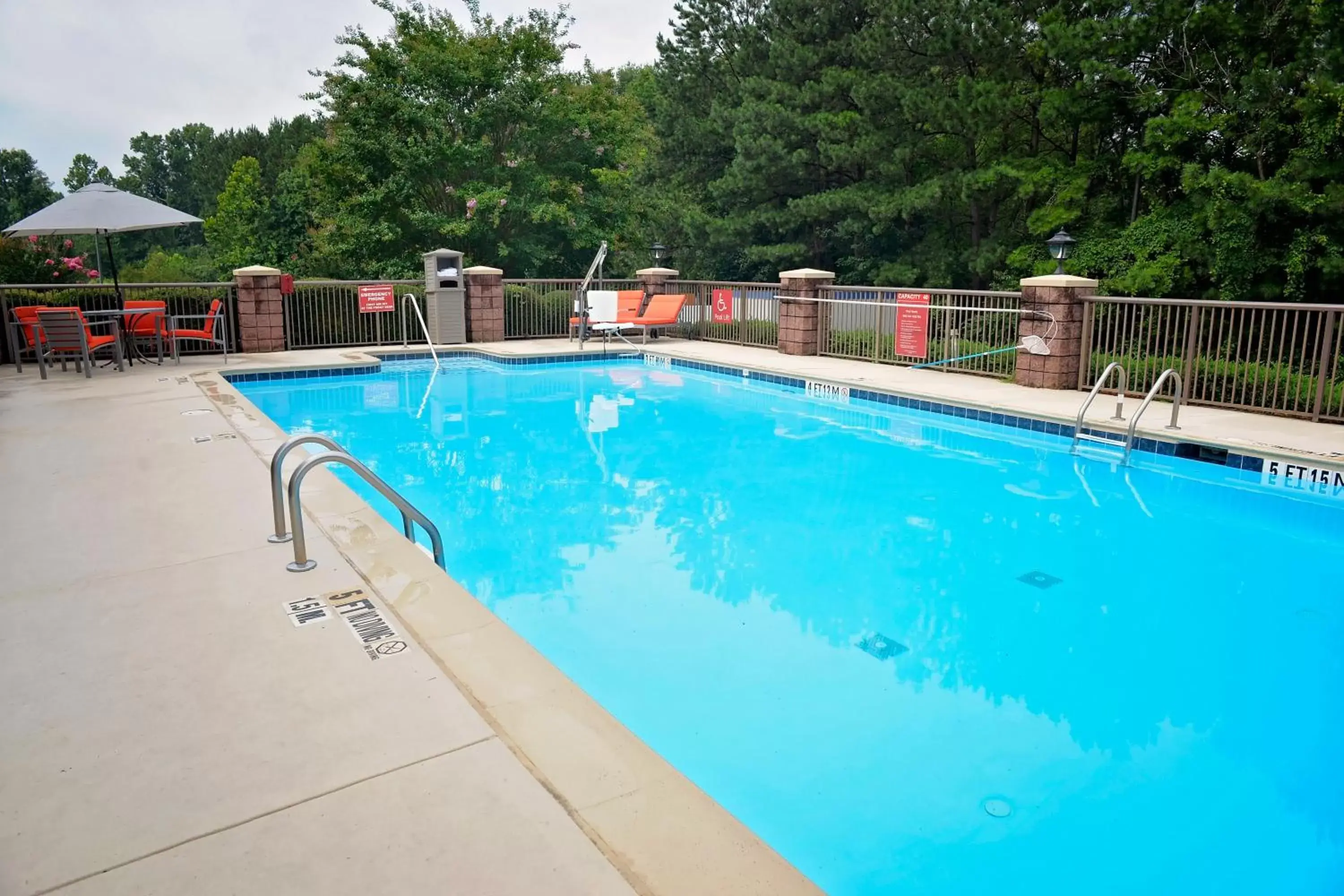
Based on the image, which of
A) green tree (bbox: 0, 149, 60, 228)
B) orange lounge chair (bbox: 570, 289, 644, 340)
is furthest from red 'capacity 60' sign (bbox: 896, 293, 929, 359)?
green tree (bbox: 0, 149, 60, 228)

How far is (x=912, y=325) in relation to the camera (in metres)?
11.2

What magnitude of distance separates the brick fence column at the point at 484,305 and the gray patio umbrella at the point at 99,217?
4.68m

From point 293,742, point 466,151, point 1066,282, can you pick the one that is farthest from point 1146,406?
point 466,151

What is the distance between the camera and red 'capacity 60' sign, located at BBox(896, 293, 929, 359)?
11023 millimetres

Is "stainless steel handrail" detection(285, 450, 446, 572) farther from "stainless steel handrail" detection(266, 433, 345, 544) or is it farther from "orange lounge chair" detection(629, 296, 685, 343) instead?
"orange lounge chair" detection(629, 296, 685, 343)

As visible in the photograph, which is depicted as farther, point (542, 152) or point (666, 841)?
point (542, 152)

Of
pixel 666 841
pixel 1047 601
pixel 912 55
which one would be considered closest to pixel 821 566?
pixel 1047 601

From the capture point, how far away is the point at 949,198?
18.4 m

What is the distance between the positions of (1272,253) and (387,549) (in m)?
14.8

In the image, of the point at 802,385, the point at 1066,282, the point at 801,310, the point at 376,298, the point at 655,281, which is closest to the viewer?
the point at 1066,282

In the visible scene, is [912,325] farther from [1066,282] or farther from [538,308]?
[538,308]

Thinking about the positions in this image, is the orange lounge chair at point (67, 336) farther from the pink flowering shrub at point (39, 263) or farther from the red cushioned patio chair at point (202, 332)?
the pink flowering shrub at point (39, 263)

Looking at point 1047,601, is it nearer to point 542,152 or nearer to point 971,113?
point 971,113

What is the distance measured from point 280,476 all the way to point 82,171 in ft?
255
